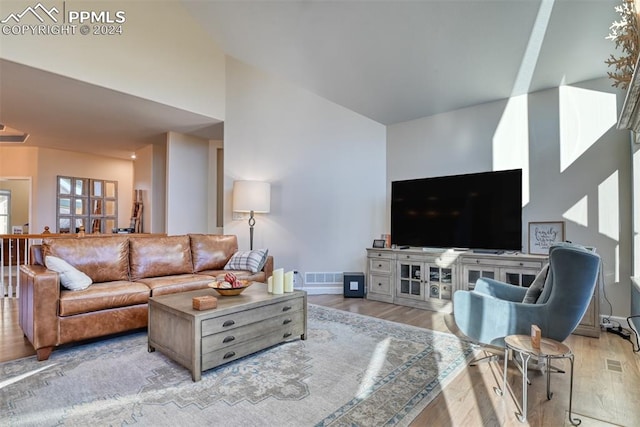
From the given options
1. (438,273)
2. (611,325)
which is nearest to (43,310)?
(438,273)

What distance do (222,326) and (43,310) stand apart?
59.5 inches

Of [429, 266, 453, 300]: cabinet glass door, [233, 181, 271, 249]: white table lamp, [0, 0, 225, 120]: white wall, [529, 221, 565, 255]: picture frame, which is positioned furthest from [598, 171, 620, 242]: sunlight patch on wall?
[0, 0, 225, 120]: white wall

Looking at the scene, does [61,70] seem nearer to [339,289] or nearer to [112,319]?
[112,319]

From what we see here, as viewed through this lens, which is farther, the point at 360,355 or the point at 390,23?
the point at 390,23

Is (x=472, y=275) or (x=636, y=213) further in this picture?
(x=472, y=275)

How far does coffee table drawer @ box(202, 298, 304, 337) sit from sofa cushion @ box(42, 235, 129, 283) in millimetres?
1852

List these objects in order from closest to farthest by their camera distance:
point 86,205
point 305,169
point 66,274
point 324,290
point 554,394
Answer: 1. point 554,394
2. point 66,274
3. point 324,290
4. point 305,169
5. point 86,205

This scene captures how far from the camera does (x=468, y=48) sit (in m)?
3.50

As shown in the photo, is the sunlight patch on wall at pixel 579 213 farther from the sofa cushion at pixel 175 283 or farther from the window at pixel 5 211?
the window at pixel 5 211

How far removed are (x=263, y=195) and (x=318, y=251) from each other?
123 centimetres

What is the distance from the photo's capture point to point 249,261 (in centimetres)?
412

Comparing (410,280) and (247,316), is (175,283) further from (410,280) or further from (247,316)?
(410,280)

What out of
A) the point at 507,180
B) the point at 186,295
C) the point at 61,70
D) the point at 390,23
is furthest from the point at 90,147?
the point at 507,180

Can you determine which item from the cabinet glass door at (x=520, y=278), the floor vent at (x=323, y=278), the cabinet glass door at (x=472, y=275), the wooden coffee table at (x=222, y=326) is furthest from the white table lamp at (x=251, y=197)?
the cabinet glass door at (x=520, y=278)
